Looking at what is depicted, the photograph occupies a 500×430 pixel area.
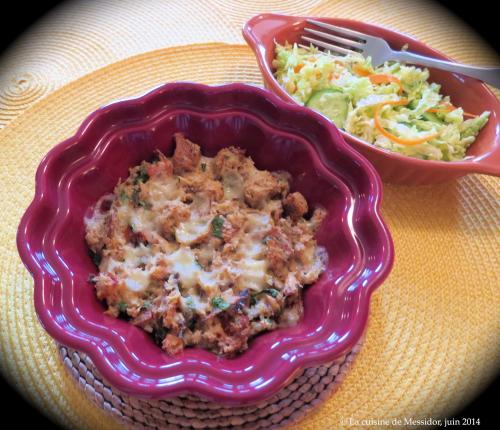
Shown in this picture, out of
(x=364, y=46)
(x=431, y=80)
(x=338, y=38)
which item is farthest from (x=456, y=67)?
(x=338, y=38)

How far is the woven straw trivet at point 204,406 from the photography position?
4.16 feet

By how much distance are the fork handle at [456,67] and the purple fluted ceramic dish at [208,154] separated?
3.11 ft

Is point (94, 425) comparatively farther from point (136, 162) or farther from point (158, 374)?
point (136, 162)

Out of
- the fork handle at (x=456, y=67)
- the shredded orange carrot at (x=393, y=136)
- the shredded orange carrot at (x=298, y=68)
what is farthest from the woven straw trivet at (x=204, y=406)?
the fork handle at (x=456, y=67)

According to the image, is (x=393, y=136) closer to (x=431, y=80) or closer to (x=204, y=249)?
(x=431, y=80)

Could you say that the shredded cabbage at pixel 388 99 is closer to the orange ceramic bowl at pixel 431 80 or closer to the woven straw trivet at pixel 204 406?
the orange ceramic bowl at pixel 431 80

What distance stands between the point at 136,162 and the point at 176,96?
270 millimetres

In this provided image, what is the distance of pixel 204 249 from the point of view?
1.40 metres

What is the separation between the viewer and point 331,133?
1469 millimetres

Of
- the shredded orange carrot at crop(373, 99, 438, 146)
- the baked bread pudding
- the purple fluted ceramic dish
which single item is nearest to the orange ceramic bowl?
the shredded orange carrot at crop(373, 99, 438, 146)

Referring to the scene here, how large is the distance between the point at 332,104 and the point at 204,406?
134cm

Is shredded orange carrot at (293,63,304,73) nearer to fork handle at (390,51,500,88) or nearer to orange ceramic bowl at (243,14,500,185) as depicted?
orange ceramic bowl at (243,14,500,185)

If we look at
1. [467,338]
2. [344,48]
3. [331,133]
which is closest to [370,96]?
[344,48]

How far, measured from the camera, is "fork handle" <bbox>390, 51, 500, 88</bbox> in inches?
78.6
